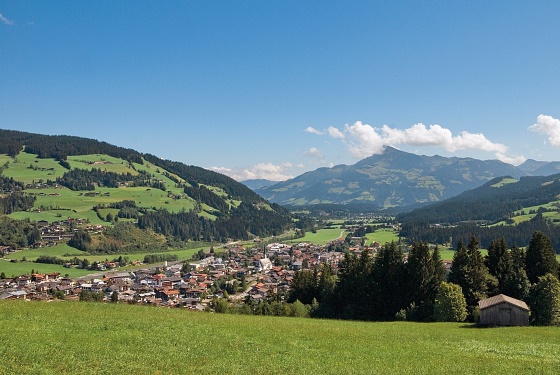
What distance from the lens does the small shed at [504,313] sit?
41312 mm

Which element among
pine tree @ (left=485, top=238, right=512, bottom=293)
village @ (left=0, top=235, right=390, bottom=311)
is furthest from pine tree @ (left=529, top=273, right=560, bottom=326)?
village @ (left=0, top=235, right=390, bottom=311)

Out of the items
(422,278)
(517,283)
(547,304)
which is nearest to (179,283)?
(422,278)

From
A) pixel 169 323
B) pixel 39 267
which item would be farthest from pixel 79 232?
pixel 169 323

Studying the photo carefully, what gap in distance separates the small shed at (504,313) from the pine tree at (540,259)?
18960 millimetres

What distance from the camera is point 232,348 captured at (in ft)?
78.8

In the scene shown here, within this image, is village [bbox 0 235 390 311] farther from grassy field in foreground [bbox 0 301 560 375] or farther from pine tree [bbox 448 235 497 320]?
grassy field in foreground [bbox 0 301 560 375]

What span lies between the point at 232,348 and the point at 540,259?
53027 mm

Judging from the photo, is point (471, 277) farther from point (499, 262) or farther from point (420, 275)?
point (499, 262)

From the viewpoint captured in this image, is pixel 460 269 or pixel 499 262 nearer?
pixel 460 269

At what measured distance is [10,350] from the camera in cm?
1908

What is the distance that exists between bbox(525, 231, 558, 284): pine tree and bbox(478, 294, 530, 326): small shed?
18960mm

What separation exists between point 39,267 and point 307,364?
493ft

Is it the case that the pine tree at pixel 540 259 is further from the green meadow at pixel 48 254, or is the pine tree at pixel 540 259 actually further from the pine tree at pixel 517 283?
the green meadow at pixel 48 254

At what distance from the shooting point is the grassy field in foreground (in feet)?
62.5
